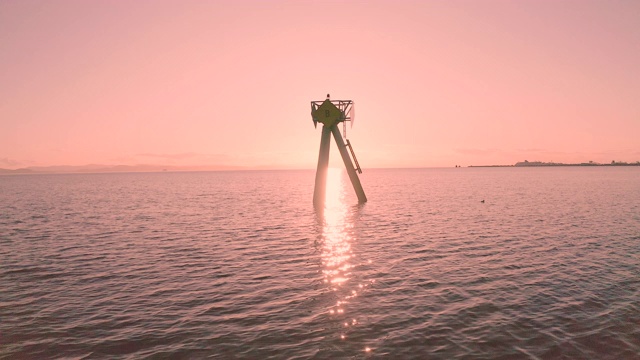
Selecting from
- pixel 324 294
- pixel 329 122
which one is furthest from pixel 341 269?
pixel 329 122

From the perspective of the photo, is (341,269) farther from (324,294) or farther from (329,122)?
(329,122)

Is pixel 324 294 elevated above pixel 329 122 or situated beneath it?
situated beneath

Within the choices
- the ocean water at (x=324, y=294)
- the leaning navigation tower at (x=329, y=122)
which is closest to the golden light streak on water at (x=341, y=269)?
the ocean water at (x=324, y=294)

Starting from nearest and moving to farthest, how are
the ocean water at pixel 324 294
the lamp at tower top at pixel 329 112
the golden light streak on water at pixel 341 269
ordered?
the ocean water at pixel 324 294 → the golden light streak on water at pixel 341 269 → the lamp at tower top at pixel 329 112

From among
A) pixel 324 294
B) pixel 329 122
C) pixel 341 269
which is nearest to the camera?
pixel 324 294

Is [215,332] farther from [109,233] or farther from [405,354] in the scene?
[109,233]

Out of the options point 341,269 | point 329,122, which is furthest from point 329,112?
point 341,269

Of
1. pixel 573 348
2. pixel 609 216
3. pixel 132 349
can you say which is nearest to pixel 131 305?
pixel 132 349

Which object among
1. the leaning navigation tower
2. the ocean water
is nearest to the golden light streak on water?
the ocean water

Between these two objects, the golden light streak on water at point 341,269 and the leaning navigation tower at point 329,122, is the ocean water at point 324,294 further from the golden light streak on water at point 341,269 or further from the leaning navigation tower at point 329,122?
the leaning navigation tower at point 329,122

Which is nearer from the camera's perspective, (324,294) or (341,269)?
(324,294)

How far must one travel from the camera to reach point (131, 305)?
11.2 meters

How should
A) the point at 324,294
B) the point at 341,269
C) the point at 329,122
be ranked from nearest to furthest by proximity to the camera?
the point at 324,294, the point at 341,269, the point at 329,122

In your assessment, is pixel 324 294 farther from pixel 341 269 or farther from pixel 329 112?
pixel 329 112
